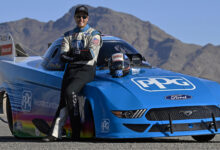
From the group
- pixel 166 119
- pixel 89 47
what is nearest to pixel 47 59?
pixel 89 47

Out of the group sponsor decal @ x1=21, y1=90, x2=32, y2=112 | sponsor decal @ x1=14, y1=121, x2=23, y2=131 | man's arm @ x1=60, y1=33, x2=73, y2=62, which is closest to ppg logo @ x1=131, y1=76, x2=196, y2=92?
man's arm @ x1=60, y1=33, x2=73, y2=62

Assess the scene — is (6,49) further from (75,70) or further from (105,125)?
(105,125)

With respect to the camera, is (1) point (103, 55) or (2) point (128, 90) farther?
(1) point (103, 55)

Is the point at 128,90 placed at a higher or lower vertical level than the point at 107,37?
lower

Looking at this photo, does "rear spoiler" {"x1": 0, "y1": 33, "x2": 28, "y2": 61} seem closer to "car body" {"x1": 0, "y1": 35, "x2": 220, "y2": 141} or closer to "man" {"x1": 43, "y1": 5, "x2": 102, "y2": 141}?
"car body" {"x1": 0, "y1": 35, "x2": 220, "y2": 141}

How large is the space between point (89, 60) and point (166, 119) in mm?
1324

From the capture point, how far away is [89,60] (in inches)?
235

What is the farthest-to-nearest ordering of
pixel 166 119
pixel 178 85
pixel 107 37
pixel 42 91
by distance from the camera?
pixel 107 37
pixel 42 91
pixel 178 85
pixel 166 119

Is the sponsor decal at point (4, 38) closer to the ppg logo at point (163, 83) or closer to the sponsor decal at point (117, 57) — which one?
the sponsor decal at point (117, 57)

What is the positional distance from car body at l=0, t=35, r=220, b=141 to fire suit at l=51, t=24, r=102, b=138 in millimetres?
101

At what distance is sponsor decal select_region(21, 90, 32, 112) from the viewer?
6.90 m

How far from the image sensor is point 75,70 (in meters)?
5.91

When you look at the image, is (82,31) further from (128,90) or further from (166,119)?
(166,119)

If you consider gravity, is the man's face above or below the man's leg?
above
